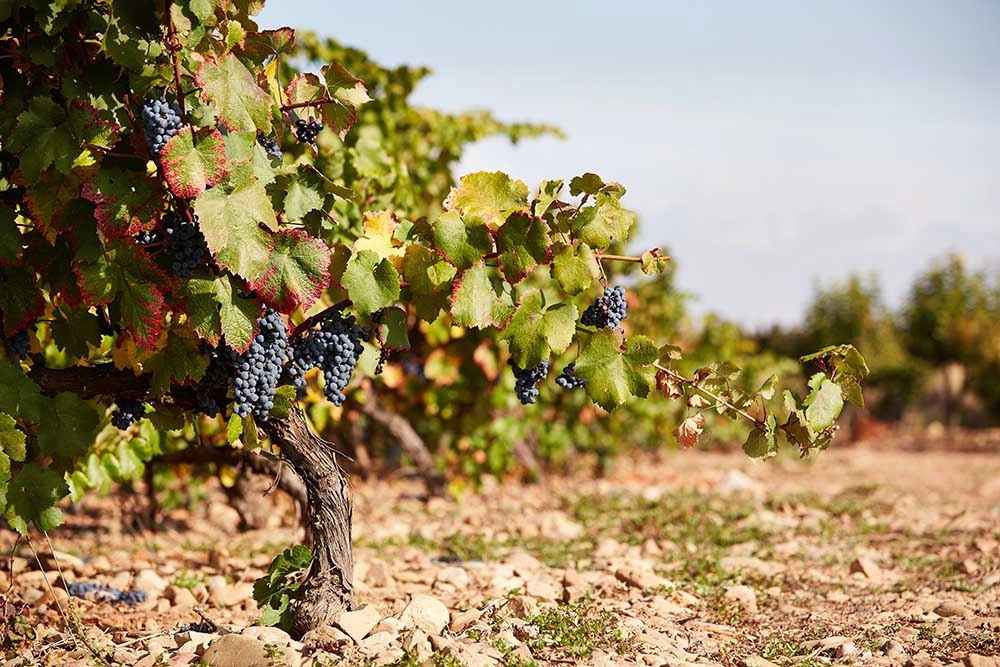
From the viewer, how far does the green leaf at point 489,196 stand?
9.68ft

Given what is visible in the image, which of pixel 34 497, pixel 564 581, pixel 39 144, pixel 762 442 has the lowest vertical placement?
pixel 564 581

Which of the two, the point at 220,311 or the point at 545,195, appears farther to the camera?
the point at 545,195

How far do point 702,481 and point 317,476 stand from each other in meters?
6.43

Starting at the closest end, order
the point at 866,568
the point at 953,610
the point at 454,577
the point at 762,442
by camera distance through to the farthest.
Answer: the point at 762,442 → the point at 953,610 → the point at 454,577 → the point at 866,568

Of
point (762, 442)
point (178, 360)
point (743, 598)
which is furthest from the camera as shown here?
point (743, 598)

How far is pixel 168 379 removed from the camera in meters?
2.92

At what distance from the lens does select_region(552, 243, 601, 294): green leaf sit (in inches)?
116

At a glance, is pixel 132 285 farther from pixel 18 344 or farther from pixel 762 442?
pixel 762 442

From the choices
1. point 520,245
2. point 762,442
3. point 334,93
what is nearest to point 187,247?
point 334,93

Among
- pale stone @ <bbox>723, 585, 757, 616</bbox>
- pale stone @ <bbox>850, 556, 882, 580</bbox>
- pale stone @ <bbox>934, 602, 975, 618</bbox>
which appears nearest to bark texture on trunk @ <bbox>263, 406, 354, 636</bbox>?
pale stone @ <bbox>723, 585, 757, 616</bbox>

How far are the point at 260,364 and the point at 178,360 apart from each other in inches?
9.7

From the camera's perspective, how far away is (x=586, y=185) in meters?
2.95

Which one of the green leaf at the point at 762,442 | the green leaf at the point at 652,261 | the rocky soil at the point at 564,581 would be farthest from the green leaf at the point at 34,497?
the green leaf at the point at 762,442

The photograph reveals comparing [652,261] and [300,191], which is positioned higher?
[300,191]
